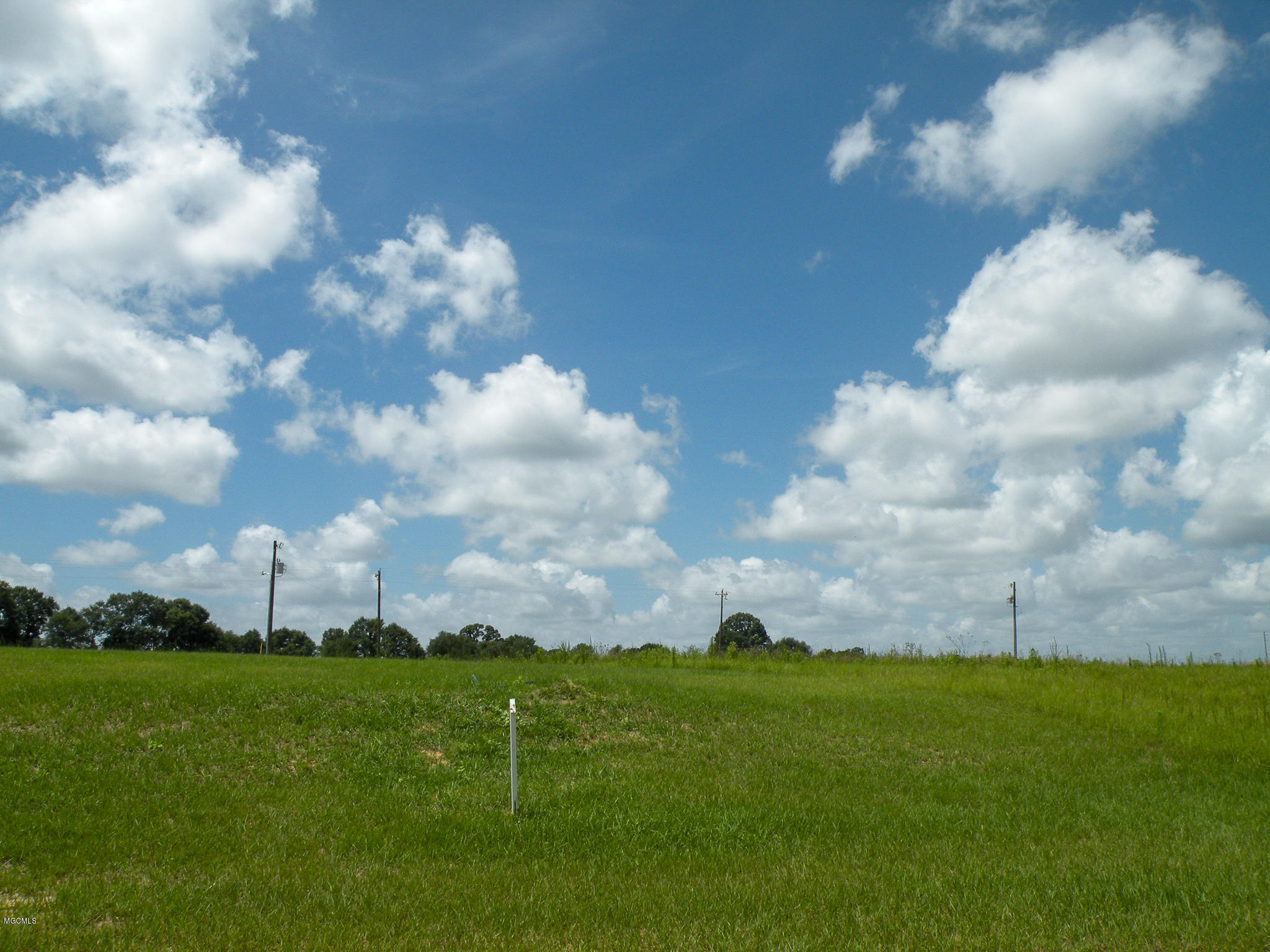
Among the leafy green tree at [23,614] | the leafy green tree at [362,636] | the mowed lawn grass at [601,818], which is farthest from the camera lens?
the leafy green tree at [362,636]

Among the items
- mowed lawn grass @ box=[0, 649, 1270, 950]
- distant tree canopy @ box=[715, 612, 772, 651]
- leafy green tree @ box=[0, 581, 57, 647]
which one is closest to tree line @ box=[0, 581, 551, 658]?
leafy green tree @ box=[0, 581, 57, 647]

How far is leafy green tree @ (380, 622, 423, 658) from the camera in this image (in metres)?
80.4

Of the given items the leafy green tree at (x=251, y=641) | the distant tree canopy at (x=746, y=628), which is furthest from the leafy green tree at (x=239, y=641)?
the distant tree canopy at (x=746, y=628)

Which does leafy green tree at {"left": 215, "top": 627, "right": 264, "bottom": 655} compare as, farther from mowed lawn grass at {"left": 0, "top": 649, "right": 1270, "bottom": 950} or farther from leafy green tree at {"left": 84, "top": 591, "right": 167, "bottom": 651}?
mowed lawn grass at {"left": 0, "top": 649, "right": 1270, "bottom": 950}

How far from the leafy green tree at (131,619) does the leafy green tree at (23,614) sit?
2944mm

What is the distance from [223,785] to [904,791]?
37.0ft

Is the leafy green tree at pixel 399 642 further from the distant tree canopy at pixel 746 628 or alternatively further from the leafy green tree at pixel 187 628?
the distant tree canopy at pixel 746 628

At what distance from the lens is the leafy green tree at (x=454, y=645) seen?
77750 mm

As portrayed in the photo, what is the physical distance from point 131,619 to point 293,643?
56.0 ft

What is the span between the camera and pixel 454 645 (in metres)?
81.2

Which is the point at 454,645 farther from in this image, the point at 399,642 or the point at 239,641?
the point at 239,641

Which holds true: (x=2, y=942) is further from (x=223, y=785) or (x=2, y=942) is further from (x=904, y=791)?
(x=904, y=791)

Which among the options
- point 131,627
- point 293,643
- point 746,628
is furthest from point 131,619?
point 746,628

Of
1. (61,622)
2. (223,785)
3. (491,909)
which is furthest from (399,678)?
(61,622)
